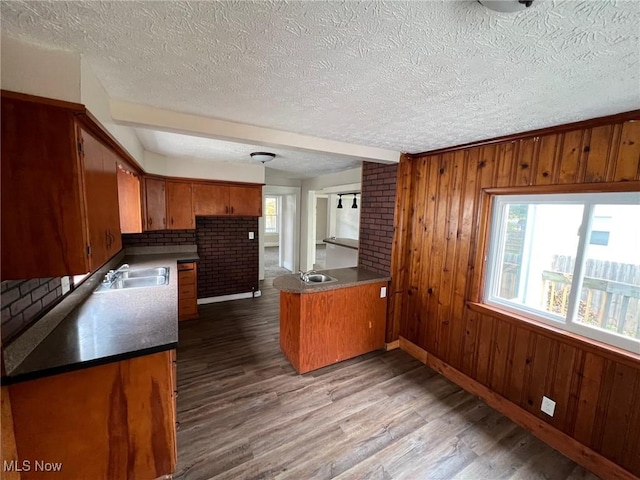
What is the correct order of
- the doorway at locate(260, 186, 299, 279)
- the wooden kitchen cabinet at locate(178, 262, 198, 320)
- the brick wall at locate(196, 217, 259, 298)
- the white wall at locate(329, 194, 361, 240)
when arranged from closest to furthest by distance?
1. the wooden kitchen cabinet at locate(178, 262, 198, 320)
2. the brick wall at locate(196, 217, 259, 298)
3. the doorway at locate(260, 186, 299, 279)
4. the white wall at locate(329, 194, 361, 240)

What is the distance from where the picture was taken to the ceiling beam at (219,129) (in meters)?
1.69

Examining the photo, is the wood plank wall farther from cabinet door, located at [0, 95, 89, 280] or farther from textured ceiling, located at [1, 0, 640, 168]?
cabinet door, located at [0, 95, 89, 280]

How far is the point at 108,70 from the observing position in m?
1.28

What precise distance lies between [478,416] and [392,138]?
98.0 inches

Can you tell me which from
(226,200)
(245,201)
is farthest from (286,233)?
(226,200)

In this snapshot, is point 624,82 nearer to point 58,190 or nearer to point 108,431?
point 58,190

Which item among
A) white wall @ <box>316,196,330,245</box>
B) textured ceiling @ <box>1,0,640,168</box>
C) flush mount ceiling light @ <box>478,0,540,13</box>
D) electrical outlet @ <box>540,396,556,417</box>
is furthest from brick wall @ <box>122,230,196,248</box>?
white wall @ <box>316,196,330,245</box>

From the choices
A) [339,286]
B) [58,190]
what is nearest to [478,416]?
[339,286]

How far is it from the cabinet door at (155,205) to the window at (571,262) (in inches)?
157

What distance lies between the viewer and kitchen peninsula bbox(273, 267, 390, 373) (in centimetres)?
263

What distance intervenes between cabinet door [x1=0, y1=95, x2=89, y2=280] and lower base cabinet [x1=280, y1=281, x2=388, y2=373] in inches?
70.0

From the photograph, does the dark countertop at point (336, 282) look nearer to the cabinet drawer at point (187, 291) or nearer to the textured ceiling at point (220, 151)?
the textured ceiling at point (220, 151)

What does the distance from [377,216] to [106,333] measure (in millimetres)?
2733

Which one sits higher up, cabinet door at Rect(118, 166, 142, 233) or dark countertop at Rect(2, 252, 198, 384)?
cabinet door at Rect(118, 166, 142, 233)
